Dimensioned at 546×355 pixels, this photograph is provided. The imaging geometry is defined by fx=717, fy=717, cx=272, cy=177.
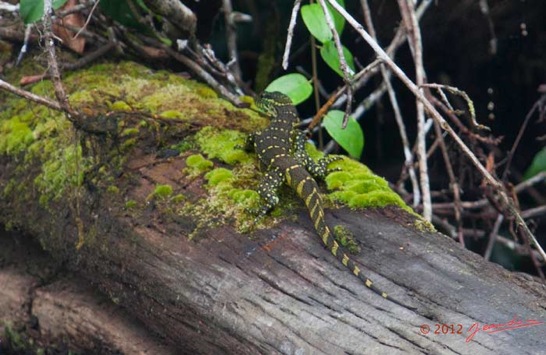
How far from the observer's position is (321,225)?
3.68 metres

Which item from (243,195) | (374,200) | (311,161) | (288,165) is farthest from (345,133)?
(243,195)

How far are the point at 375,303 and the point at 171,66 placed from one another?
314 centimetres

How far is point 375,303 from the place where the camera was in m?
3.27

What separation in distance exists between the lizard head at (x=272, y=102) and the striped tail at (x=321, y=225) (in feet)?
4.12

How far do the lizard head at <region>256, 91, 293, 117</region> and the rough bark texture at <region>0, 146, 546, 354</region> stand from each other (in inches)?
46.3

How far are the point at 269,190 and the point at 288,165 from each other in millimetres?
344

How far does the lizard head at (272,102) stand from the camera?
527 cm

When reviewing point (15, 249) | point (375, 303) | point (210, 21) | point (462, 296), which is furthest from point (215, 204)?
point (210, 21)

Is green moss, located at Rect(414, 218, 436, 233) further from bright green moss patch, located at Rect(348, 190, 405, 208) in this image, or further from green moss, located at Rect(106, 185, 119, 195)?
green moss, located at Rect(106, 185, 119, 195)

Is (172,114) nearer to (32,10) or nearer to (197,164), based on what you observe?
(197,164)

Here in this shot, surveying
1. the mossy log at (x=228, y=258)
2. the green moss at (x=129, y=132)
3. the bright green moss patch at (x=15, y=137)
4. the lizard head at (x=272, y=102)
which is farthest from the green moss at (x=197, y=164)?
the bright green moss patch at (x=15, y=137)

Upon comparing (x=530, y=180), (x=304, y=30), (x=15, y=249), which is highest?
(x=304, y=30)

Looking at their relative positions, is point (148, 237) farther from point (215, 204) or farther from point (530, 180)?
point (530, 180)

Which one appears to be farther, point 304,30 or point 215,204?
point 304,30
